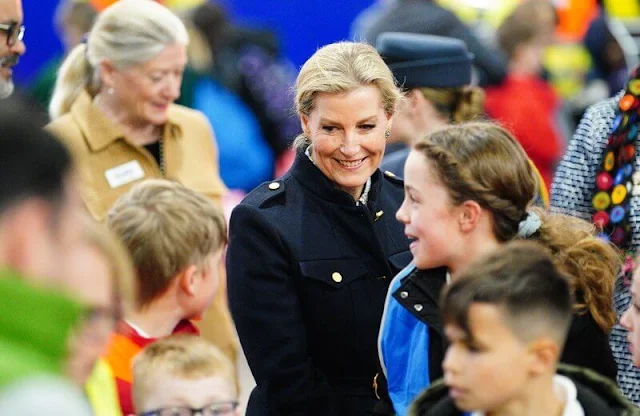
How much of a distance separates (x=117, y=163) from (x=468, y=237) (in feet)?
6.86

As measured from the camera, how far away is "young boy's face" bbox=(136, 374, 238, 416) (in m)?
2.94

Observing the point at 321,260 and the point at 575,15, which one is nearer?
the point at 321,260

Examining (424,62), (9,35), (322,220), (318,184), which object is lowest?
(322,220)

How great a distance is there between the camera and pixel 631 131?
4.39m

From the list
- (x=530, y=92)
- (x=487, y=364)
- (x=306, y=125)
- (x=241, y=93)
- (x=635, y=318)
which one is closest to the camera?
(x=487, y=364)

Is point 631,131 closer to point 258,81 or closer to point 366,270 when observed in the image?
point 366,270

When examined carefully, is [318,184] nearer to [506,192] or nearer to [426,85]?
[506,192]

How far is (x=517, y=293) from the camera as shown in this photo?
2619 mm

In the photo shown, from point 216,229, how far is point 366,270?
504 mm

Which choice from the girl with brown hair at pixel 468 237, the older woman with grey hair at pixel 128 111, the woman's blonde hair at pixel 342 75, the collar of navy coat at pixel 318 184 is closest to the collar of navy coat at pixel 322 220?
the collar of navy coat at pixel 318 184

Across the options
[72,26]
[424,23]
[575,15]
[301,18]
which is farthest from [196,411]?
[575,15]

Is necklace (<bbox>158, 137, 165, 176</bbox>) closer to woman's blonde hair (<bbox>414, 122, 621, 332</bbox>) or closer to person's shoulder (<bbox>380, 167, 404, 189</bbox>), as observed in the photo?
person's shoulder (<bbox>380, 167, 404, 189</bbox>)

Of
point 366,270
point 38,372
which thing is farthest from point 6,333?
point 366,270

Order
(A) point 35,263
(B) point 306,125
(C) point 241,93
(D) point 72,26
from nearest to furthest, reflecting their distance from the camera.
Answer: (A) point 35,263
(B) point 306,125
(D) point 72,26
(C) point 241,93
